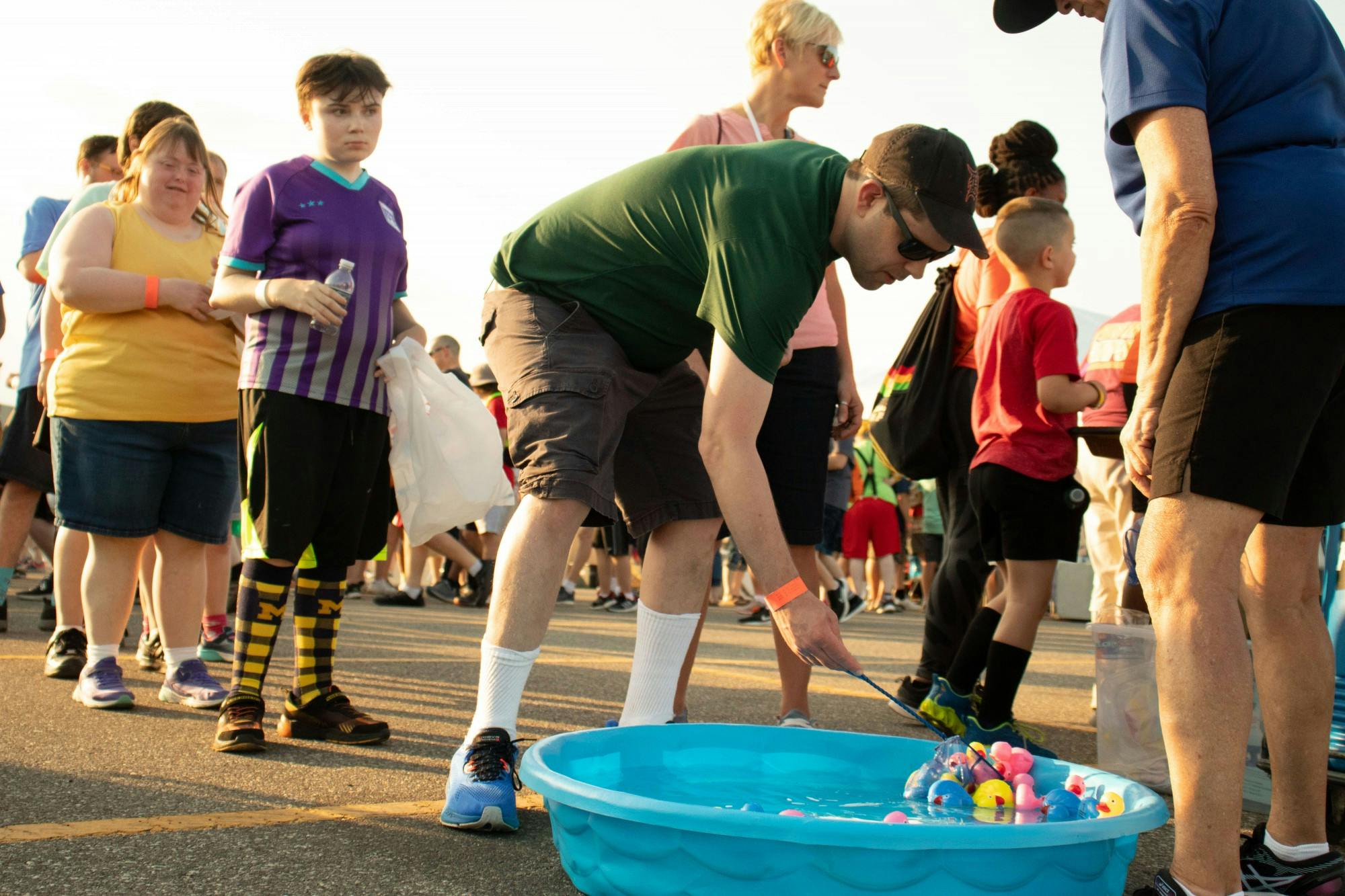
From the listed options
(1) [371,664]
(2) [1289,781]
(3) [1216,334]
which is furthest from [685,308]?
(1) [371,664]

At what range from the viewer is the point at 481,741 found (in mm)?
2598

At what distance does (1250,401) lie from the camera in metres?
2.13

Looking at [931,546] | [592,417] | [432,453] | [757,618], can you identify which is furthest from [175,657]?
[931,546]

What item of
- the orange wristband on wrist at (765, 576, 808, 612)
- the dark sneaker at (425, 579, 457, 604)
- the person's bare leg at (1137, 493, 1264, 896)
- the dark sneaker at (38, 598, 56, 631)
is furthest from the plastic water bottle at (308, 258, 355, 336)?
the dark sneaker at (425, 579, 457, 604)

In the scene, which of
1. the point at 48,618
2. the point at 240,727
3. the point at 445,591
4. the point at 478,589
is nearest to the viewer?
the point at 240,727

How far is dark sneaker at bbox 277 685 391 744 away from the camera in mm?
3436

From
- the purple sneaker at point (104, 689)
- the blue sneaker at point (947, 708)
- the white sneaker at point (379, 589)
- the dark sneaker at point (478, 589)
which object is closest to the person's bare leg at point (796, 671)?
the blue sneaker at point (947, 708)

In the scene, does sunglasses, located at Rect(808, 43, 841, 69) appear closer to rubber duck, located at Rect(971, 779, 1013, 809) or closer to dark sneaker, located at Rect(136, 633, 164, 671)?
rubber duck, located at Rect(971, 779, 1013, 809)

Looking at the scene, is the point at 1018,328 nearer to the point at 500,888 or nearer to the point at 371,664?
the point at 500,888

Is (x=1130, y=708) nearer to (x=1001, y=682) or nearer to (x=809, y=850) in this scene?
(x=1001, y=682)

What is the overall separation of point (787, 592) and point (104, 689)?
8.51ft

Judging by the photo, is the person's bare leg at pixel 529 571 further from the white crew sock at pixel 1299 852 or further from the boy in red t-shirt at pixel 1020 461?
the boy in red t-shirt at pixel 1020 461

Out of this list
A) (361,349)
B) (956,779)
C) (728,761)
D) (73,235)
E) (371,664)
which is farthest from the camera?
(371,664)

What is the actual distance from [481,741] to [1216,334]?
67.1 inches
